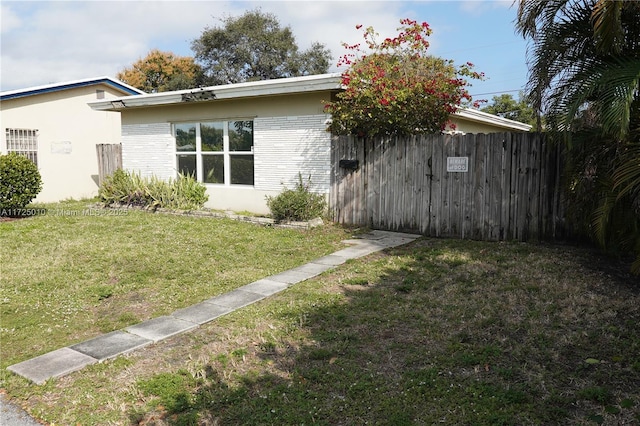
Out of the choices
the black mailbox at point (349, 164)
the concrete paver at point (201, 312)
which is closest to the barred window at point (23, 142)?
the black mailbox at point (349, 164)

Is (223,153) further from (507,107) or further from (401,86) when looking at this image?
(507,107)

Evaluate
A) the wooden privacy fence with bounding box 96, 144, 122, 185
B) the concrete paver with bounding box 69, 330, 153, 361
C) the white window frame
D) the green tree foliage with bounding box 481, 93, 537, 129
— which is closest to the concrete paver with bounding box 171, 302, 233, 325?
the concrete paver with bounding box 69, 330, 153, 361

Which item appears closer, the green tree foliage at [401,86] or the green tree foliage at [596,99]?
the green tree foliage at [596,99]

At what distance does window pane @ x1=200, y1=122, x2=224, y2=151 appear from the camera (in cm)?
1166

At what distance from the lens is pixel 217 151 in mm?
11766

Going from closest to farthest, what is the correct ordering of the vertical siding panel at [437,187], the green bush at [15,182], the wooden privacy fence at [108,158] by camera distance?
1. the vertical siding panel at [437,187]
2. the green bush at [15,182]
3. the wooden privacy fence at [108,158]

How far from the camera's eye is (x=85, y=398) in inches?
131

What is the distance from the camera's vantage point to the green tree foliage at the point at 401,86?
8156 mm

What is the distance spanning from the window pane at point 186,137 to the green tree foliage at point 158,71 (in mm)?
27558

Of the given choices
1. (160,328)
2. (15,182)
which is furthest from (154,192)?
(160,328)

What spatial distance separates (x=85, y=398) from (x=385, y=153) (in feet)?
22.0

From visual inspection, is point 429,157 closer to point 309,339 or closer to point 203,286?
point 203,286

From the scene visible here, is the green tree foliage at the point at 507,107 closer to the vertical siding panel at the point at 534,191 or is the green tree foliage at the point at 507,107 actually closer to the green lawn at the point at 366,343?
the vertical siding panel at the point at 534,191

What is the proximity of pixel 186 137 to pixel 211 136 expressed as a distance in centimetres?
98
